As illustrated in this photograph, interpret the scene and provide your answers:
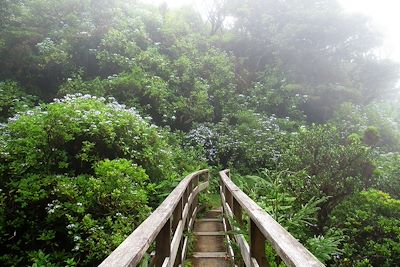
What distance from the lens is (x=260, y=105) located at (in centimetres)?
2059

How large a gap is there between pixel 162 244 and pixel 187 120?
1517 cm

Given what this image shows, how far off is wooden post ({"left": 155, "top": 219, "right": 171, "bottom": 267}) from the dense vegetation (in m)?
1.51

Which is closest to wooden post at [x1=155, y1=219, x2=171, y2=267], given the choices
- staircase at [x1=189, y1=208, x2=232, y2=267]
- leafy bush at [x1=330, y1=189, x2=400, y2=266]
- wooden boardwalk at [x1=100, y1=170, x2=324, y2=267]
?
wooden boardwalk at [x1=100, y1=170, x2=324, y2=267]

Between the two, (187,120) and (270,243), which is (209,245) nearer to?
(270,243)

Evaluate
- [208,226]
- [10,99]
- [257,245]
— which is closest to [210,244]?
[208,226]

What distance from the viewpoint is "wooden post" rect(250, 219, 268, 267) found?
9.66 ft

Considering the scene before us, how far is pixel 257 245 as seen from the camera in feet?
9.89

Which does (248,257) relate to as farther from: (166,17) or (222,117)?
(166,17)

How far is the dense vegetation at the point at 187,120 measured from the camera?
19.9 feet

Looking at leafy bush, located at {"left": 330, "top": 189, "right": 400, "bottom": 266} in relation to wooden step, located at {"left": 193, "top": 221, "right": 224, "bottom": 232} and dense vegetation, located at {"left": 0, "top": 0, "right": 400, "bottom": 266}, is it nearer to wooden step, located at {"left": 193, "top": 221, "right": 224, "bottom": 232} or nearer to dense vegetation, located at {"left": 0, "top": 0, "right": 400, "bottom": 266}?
dense vegetation, located at {"left": 0, "top": 0, "right": 400, "bottom": 266}

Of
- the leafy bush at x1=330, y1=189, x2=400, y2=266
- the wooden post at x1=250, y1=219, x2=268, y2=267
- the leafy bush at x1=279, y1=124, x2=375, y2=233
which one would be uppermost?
the leafy bush at x1=279, y1=124, x2=375, y2=233

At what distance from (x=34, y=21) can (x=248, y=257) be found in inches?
700

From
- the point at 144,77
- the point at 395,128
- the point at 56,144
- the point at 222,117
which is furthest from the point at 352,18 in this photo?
the point at 56,144

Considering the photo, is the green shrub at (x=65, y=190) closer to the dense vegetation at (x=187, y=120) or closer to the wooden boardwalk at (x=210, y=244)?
the dense vegetation at (x=187, y=120)
